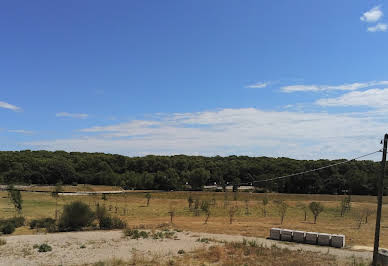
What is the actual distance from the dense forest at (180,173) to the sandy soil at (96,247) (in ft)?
178

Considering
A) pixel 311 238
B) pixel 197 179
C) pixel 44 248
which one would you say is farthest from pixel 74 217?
pixel 197 179

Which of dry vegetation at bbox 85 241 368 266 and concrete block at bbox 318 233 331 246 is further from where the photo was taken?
concrete block at bbox 318 233 331 246

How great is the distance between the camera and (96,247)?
19.8m

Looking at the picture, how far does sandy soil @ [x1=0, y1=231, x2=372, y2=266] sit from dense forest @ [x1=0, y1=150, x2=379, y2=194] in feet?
Result: 178

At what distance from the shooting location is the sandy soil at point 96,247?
16922mm

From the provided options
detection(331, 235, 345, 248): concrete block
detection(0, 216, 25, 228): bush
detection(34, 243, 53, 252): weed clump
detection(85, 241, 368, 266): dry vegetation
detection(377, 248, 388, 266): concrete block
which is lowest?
detection(0, 216, 25, 228): bush

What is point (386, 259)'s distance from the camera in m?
14.8

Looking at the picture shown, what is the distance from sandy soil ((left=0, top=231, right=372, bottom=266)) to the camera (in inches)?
666

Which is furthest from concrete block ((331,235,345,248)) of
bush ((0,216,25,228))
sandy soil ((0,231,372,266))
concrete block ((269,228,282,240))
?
bush ((0,216,25,228))

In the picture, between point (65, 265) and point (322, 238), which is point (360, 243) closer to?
point (322, 238)

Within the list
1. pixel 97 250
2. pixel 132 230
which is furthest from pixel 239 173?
pixel 97 250

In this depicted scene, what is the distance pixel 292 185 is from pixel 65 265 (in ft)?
261

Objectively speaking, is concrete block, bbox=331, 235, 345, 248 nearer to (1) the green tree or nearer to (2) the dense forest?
(2) the dense forest

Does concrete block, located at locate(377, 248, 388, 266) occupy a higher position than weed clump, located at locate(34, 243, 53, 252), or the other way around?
concrete block, located at locate(377, 248, 388, 266)
